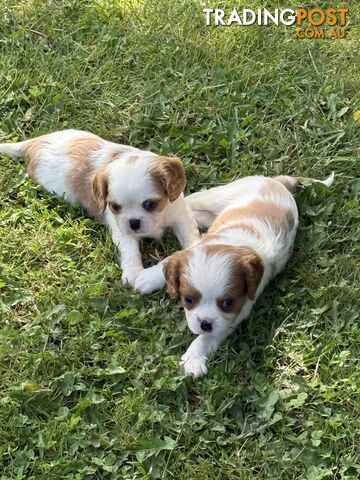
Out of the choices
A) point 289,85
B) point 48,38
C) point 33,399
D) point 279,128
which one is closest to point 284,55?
point 289,85

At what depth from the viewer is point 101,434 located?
3.97m

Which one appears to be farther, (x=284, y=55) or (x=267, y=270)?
(x=284, y=55)

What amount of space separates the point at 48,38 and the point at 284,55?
2064mm

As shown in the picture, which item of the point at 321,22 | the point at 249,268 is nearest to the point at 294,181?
the point at 249,268

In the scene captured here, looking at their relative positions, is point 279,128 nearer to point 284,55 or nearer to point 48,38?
point 284,55

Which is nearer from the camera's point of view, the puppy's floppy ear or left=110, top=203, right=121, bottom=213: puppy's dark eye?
the puppy's floppy ear

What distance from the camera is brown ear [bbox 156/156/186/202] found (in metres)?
4.59

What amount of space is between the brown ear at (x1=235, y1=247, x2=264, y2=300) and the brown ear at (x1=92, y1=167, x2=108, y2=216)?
3.53 feet

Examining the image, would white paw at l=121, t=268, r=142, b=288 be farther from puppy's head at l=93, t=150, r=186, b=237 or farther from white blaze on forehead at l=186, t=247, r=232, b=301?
white blaze on forehead at l=186, t=247, r=232, b=301

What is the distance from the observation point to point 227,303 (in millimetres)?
4062

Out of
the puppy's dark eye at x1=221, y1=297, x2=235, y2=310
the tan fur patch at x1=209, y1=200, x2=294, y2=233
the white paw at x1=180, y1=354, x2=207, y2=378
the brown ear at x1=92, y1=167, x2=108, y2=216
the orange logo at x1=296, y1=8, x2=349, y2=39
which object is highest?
the orange logo at x1=296, y1=8, x2=349, y2=39

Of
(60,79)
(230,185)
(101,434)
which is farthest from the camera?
(60,79)

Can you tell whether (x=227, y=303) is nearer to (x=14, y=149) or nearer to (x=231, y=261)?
(x=231, y=261)

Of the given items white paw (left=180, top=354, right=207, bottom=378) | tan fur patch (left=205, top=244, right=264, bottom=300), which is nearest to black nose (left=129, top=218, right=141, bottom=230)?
tan fur patch (left=205, top=244, right=264, bottom=300)
